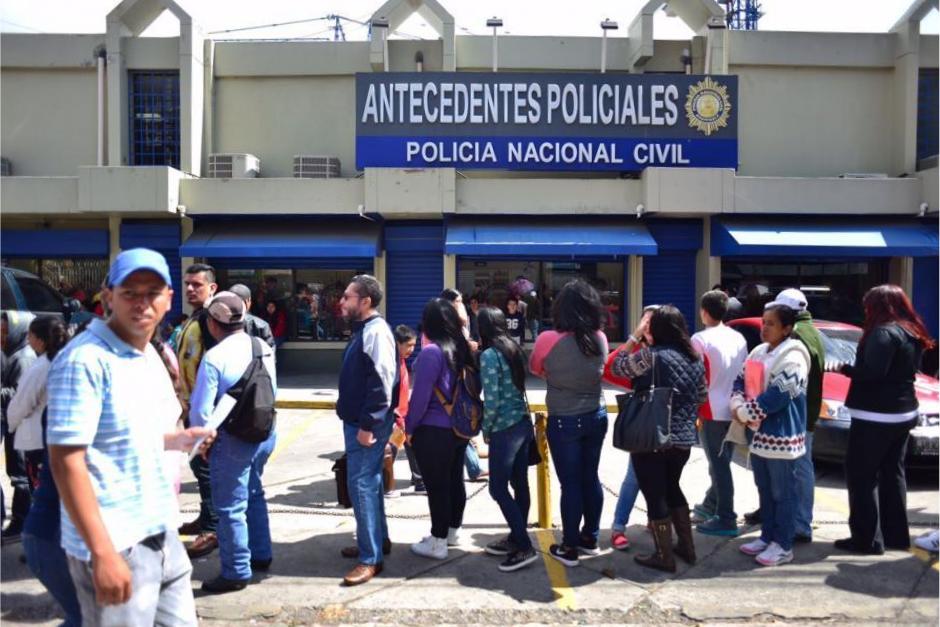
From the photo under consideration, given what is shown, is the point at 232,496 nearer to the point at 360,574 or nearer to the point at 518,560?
the point at 360,574

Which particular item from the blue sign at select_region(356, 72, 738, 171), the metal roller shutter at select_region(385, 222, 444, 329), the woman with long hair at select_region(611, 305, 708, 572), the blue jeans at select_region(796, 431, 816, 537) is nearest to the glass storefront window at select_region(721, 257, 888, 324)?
the blue sign at select_region(356, 72, 738, 171)

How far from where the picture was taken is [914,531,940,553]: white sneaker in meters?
5.30

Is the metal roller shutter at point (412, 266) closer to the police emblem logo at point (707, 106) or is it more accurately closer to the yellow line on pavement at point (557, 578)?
the police emblem logo at point (707, 106)

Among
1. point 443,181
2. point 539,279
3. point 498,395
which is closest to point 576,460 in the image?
point 498,395

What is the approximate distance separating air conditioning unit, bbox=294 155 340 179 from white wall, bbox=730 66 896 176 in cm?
826

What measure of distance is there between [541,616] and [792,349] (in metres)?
2.31

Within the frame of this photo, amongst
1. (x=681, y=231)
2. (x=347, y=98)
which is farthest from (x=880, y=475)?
(x=347, y=98)

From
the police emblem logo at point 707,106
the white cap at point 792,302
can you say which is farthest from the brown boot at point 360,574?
the police emblem logo at point 707,106

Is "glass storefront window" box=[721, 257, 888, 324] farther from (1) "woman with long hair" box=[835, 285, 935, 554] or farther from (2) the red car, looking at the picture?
(1) "woman with long hair" box=[835, 285, 935, 554]

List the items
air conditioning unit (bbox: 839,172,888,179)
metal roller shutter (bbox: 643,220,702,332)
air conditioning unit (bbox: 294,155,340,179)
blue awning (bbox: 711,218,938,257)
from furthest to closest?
metal roller shutter (bbox: 643,220,702,332), air conditioning unit (bbox: 294,155,340,179), air conditioning unit (bbox: 839,172,888,179), blue awning (bbox: 711,218,938,257)

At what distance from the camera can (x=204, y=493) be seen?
5.30 meters

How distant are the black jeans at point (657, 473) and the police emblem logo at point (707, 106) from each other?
1077cm

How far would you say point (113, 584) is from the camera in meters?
2.36

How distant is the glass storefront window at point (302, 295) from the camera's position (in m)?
15.5
